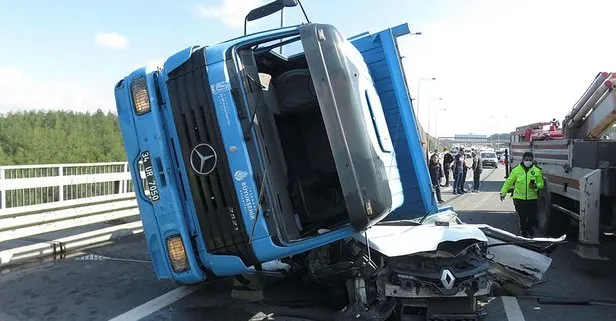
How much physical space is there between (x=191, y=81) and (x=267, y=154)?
0.85m

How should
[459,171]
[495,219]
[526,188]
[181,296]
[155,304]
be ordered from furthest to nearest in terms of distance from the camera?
[459,171]
[495,219]
[526,188]
[181,296]
[155,304]

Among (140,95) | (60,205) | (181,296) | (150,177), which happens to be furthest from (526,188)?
(60,205)

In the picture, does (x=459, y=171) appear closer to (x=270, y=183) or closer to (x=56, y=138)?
(x=270, y=183)

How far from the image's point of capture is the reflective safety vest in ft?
26.7

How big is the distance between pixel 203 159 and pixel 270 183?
57 cm

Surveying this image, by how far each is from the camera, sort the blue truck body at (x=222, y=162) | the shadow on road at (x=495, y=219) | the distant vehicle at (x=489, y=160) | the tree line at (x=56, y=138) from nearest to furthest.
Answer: the blue truck body at (x=222, y=162), the shadow on road at (x=495, y=219), the distant vehicle at (x=489, y=160), the tree line at (x=56, y=138)

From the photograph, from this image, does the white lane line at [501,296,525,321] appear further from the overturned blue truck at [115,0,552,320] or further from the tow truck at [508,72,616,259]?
the tow truck at [508,72,616,259]

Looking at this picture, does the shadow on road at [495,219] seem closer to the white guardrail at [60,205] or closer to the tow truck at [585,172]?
the tow truck at [585,172]

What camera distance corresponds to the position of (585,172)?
642cm

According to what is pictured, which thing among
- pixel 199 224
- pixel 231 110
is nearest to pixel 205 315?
pixel 199 224

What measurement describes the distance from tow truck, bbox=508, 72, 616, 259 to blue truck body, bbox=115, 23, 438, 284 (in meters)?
3.00

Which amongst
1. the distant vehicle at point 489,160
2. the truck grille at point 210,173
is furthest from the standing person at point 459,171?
the distant vehicle at point 489,160

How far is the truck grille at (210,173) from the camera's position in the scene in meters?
3.88

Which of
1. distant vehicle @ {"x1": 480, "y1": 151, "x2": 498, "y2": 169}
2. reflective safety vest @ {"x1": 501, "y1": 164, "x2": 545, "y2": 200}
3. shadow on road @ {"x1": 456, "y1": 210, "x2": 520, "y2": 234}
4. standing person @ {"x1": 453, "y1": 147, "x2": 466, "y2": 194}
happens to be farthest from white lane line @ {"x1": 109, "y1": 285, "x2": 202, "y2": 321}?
distant vehicle @ {"x1": 480, "y1": 151, "x2": 498, "y2": 169}
